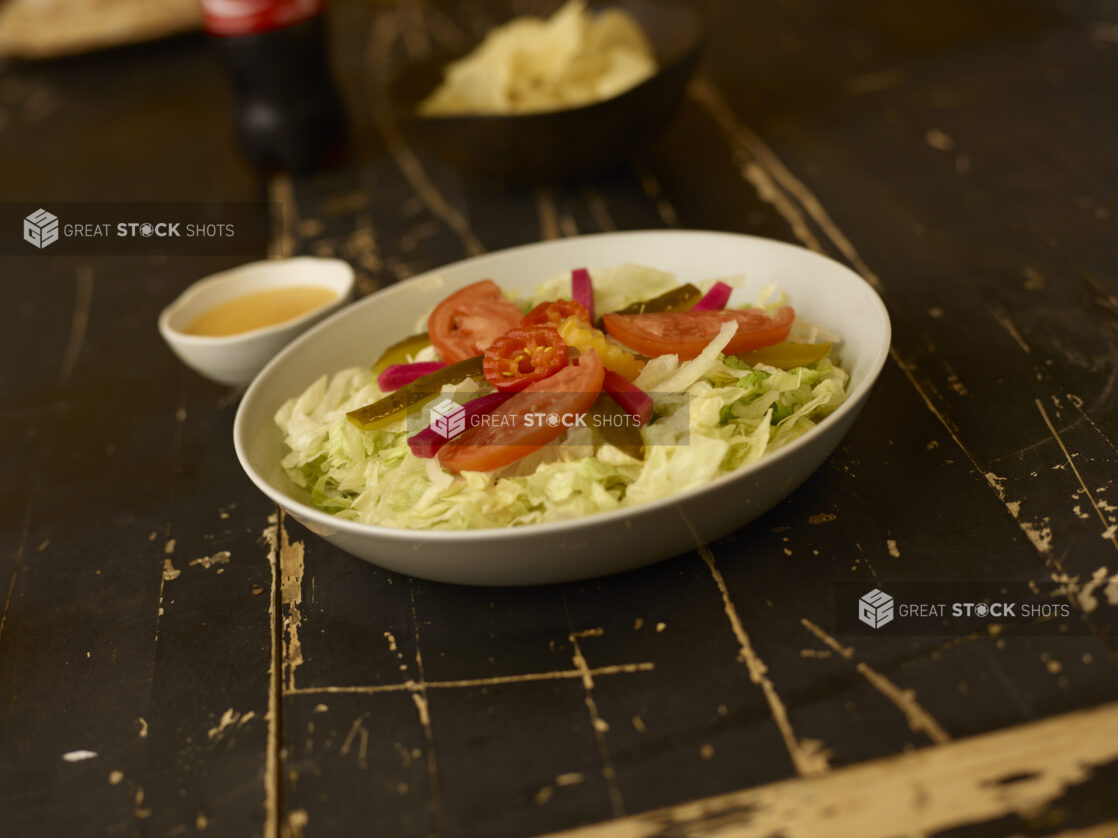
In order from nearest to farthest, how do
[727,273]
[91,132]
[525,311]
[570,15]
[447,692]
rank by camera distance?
[447,692] < [525,311] < [727,273] < [570,15] < [91,132]

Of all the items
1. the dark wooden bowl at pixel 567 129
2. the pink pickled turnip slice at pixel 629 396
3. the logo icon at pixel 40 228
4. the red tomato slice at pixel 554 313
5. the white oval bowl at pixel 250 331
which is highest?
the pink pickled turnip slice at pixel 629 396

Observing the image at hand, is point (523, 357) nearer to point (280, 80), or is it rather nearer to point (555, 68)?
point (555, 68)

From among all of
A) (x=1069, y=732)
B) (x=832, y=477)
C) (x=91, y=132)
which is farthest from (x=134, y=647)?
(x=91, y=132)

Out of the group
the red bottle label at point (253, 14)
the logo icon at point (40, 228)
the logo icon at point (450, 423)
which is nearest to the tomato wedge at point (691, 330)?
the logo icon at point (450, 423)

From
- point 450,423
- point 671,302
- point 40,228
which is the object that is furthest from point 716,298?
point 40,228

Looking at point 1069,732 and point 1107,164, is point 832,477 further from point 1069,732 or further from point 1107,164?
point 1107,164

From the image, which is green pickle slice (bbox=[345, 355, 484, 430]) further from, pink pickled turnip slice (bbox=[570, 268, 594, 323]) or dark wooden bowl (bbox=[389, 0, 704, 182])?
dark wooden bowl (bbox=[389, 0, 704, 182])

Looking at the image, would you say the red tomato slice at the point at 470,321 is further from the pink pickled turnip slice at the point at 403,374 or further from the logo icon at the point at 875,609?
the logo icon at the point at 875,609
